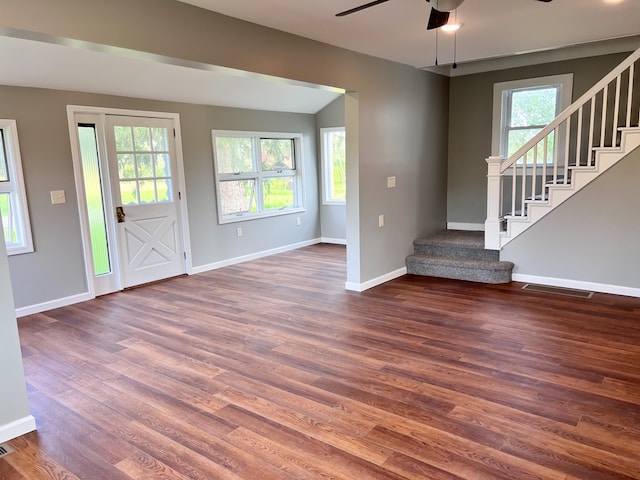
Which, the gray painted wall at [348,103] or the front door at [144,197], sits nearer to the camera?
the gray painted wall at [348,103]

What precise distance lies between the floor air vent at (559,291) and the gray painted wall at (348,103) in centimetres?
152

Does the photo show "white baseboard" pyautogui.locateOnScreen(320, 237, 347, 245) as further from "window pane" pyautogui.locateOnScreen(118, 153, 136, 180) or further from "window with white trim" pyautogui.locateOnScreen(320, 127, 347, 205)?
"window pane" pyautogui.locateOnScreen(118, 153, 136, 180)

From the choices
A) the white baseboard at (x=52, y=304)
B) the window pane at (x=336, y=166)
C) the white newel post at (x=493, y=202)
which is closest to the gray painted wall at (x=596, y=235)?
the white newel post at (x=493, y=202)

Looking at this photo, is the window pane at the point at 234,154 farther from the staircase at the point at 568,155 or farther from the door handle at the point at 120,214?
the staircase at the point at 568,155

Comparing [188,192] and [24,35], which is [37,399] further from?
[188,192]

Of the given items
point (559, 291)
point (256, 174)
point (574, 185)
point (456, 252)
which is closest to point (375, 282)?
point (456, 252)

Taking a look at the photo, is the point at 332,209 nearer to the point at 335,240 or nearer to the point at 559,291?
the point at 335,240

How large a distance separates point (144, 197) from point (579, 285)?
5037mm

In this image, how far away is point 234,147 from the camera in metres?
6.59

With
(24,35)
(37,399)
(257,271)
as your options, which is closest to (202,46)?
(24,35)

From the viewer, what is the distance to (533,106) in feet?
19.3

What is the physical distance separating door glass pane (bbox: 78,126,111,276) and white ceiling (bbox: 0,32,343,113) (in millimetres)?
551

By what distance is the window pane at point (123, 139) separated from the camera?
5211 mm

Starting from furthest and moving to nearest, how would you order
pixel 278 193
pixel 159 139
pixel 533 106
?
pixel 278 193 < pixel 533 106 < pixel 159 139
